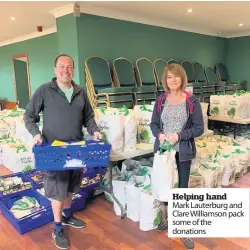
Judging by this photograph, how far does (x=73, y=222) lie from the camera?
2010 millimetres

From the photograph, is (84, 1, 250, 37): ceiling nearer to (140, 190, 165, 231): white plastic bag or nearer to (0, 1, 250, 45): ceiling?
(0, 1, 250, 45): ceiling

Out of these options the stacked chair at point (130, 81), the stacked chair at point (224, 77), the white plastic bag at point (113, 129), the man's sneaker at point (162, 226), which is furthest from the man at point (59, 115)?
the stacked chair at point (224, 77)

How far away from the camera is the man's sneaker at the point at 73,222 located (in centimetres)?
200

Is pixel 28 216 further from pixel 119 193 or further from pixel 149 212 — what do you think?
pixel 149 212

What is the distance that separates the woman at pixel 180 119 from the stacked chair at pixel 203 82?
4252 mm

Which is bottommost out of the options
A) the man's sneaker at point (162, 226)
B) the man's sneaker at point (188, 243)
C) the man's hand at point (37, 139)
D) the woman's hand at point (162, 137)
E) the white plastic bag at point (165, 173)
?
the man's sneaker at point (188, 243)

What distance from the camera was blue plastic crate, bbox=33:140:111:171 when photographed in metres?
1.52

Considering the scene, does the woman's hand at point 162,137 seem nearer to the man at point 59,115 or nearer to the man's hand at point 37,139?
the man at point 59,115

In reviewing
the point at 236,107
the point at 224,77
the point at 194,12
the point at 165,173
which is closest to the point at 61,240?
the point at 165,173

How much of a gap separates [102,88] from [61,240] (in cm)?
332

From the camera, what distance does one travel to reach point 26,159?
2.79 meters

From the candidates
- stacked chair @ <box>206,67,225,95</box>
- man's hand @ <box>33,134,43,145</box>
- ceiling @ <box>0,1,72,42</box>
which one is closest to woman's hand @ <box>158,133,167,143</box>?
man's hand @ <box>33,134,43,145</box>

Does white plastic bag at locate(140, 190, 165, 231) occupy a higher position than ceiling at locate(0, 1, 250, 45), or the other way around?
ceiling at locate(0, 1, 250, 45)

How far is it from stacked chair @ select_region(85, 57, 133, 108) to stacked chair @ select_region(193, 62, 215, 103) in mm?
2131
